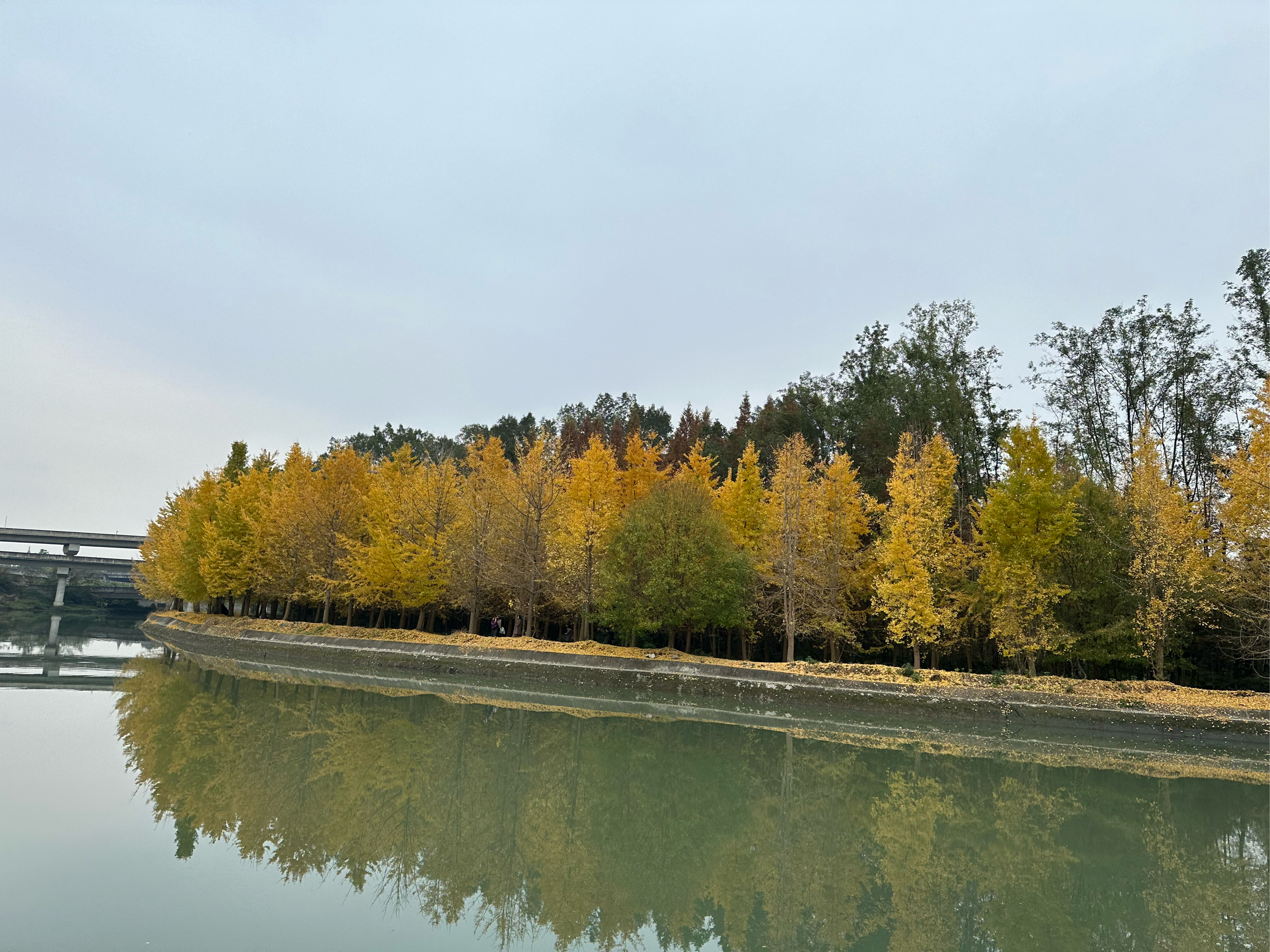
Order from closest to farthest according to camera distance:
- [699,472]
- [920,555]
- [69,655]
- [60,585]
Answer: [920,555]
[69,655]
[699,472]
[60,585]

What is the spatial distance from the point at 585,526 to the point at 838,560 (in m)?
10.2

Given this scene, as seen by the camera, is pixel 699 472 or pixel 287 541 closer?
pixel 699 472

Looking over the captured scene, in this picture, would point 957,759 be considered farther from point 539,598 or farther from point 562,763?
point 539,598

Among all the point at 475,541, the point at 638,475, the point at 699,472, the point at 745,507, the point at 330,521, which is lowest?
the point at 475,541

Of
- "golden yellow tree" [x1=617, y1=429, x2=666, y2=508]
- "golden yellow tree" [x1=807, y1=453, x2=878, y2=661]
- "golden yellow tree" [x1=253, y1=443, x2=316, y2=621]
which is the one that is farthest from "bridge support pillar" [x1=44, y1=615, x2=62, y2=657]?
"golden yellow tree" [x1=807, y1=453, x2=878, y2=661]

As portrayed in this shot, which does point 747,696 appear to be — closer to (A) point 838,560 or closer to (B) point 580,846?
(A) point 838,560

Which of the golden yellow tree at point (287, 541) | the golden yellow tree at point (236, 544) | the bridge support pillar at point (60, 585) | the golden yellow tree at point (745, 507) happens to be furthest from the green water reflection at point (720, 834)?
the bridge support pillar at point (60, 585)

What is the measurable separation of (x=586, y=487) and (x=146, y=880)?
82.5 ft

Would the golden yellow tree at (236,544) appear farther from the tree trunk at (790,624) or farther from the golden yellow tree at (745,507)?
the tree trunk at (790,624)

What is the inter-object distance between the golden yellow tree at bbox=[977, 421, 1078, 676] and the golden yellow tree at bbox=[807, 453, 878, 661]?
5.06m

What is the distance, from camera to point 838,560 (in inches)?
1147

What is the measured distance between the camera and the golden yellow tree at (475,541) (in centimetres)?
3338

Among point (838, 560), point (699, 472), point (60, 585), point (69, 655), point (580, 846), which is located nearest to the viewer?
point (580, 846)

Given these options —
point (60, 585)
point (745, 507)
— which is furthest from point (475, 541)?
point (60, 585)
